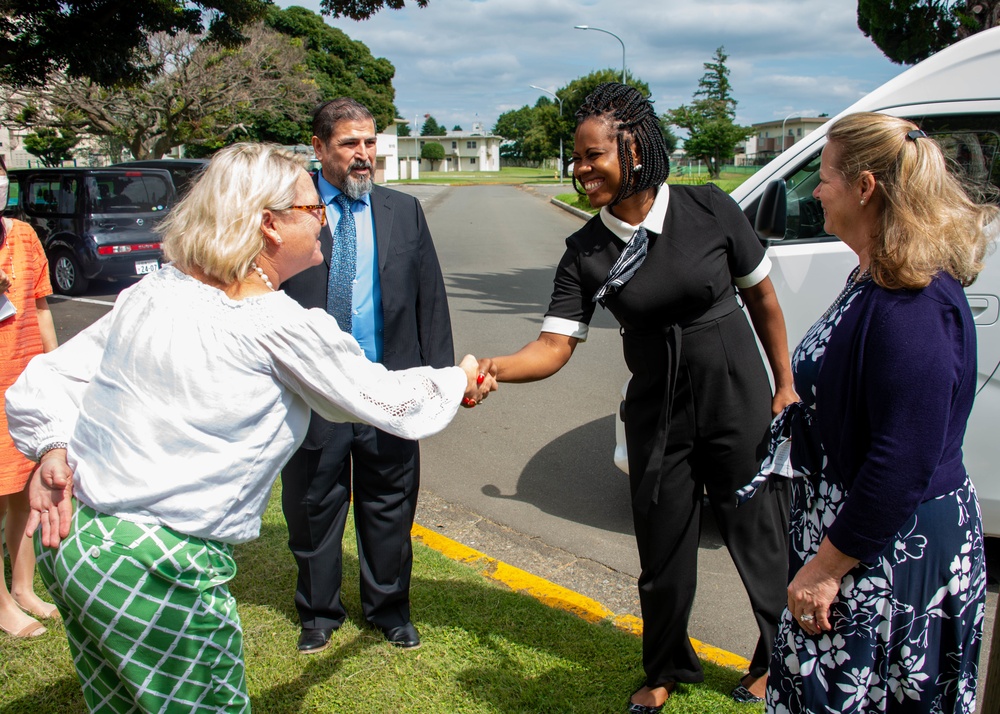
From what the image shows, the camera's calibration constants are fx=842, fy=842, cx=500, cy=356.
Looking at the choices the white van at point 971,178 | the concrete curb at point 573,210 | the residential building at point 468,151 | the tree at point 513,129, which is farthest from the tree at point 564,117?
the tree at point 513,129

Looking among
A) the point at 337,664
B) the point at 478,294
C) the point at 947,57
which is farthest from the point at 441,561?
the point at 478,294

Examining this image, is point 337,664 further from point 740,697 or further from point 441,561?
point 740,697

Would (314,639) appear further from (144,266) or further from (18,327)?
(144,266)

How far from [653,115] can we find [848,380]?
1308 mm

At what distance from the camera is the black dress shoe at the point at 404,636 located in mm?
3342

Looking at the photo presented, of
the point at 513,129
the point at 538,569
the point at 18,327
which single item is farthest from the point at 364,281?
the point at 513,129

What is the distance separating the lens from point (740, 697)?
2967mm

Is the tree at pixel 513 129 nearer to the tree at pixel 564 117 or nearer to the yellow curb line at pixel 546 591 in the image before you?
the tree at pixel 564 117

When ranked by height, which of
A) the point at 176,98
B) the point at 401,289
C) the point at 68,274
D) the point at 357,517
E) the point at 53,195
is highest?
the point at 176,98

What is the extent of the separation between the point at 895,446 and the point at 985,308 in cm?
224

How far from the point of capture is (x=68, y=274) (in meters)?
13.0

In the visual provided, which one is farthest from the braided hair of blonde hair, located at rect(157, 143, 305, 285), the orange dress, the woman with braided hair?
the orange dress

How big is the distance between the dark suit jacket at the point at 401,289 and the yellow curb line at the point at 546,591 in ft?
3.89

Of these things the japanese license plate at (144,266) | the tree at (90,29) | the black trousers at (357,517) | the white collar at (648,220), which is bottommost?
the black trousers at (357,517)
